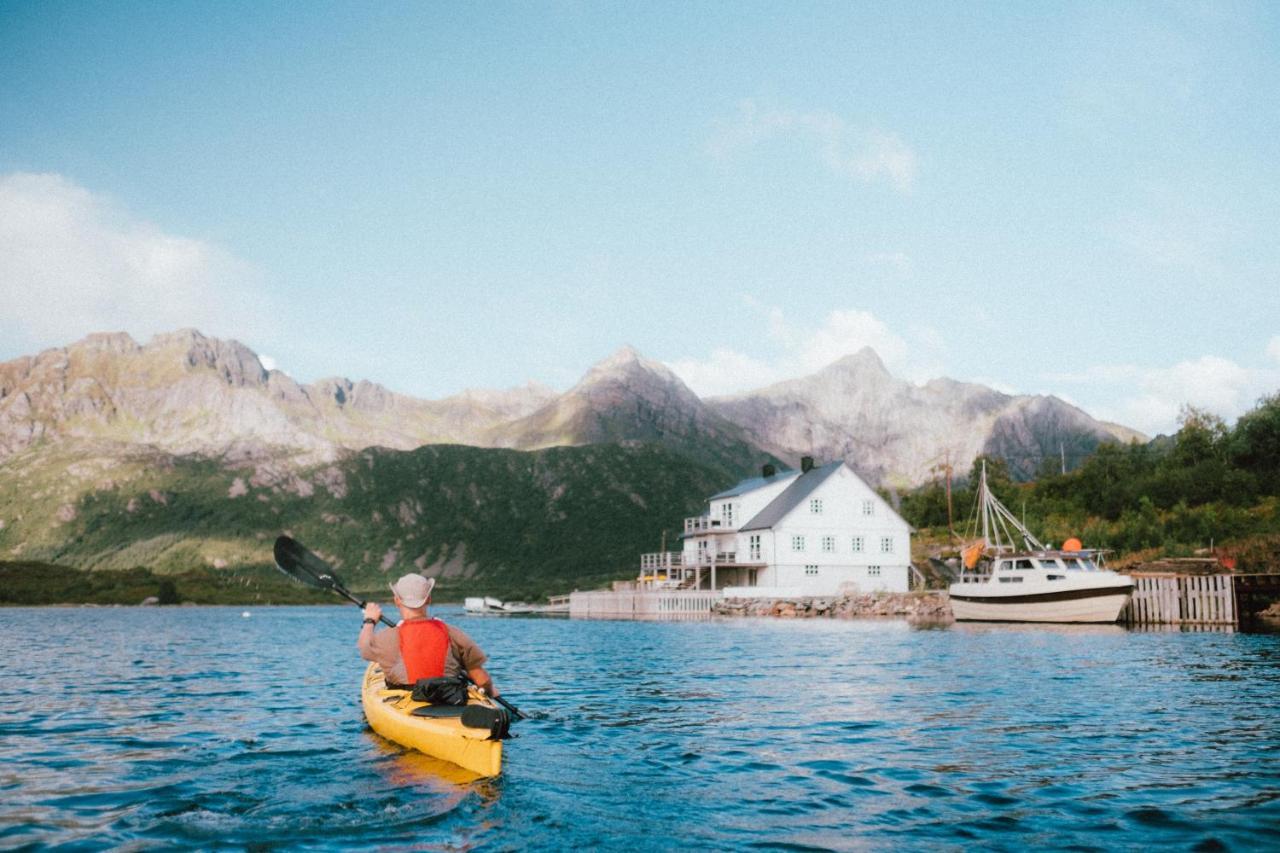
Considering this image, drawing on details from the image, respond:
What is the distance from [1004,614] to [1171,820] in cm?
4323

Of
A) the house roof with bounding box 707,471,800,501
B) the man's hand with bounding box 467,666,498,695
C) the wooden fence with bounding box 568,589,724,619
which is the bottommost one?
the wooden fence with bounding box 568,589,724,619

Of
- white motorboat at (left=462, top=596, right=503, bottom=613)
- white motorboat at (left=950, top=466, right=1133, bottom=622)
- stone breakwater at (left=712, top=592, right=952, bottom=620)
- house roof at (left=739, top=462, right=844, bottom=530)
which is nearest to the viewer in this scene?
white motorboat at (left=950, top=466, right=1133, bottom=622)

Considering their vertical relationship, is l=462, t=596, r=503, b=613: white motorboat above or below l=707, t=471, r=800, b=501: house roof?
below

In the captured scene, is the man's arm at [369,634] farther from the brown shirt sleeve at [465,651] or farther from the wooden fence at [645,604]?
the wooden fence at [645,604]

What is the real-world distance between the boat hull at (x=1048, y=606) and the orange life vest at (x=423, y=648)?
42322 millimetres

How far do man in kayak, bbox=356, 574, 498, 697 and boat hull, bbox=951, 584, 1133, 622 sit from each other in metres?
41.6

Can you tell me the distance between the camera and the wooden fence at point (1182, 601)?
146ft

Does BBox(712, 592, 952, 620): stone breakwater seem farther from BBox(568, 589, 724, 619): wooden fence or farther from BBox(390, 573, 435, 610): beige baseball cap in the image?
BBox(390, 573, 435, 610): beige baseball cap

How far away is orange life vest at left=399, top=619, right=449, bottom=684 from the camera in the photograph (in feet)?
45.4

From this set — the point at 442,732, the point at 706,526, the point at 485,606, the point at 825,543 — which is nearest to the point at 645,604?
the point at 706,526

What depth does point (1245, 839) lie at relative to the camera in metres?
9.62

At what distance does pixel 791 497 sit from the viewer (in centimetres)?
7656

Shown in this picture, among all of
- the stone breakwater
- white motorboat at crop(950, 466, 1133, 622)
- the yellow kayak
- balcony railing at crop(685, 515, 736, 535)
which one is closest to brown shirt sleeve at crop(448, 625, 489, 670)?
the yellow kayak

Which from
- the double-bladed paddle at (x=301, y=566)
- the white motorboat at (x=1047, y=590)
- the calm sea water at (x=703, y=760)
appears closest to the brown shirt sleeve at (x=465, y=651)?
the calm sea water at (x=703, y=760)
